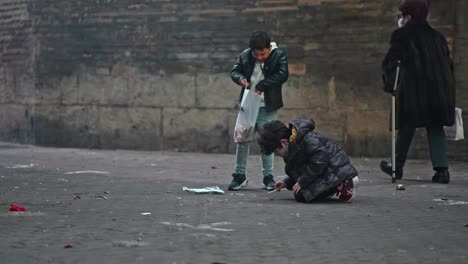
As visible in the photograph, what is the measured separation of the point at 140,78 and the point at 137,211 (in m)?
8.35

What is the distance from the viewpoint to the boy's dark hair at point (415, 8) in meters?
11.3

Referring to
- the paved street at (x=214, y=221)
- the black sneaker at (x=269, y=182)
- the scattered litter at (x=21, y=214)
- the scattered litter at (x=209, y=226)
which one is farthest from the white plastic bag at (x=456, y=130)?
the scattered litter at (x=21, y=214)

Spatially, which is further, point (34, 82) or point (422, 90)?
point (34, 82)

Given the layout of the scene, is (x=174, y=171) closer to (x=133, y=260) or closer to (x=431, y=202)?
(x=431, y=202)

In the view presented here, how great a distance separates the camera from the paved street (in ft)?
19.8

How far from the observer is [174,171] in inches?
498

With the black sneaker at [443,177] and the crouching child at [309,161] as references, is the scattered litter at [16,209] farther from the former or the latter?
the black sneaker at [443,177]

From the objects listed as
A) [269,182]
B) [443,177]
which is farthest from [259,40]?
[443,177]

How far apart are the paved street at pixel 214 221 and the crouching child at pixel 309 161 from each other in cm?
14

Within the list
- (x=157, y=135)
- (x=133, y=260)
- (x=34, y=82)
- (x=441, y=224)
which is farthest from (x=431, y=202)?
(x=34, y=82)

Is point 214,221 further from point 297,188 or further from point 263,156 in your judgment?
point 263,156

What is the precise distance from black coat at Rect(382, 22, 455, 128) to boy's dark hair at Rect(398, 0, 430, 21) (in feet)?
0.25

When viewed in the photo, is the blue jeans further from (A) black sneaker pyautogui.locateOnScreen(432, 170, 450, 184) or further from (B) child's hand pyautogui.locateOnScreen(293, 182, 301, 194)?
(A) black sneaker pyautogui.locateOnScreen(432, 170, 450, 184)

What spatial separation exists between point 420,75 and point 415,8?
2.41 ft
